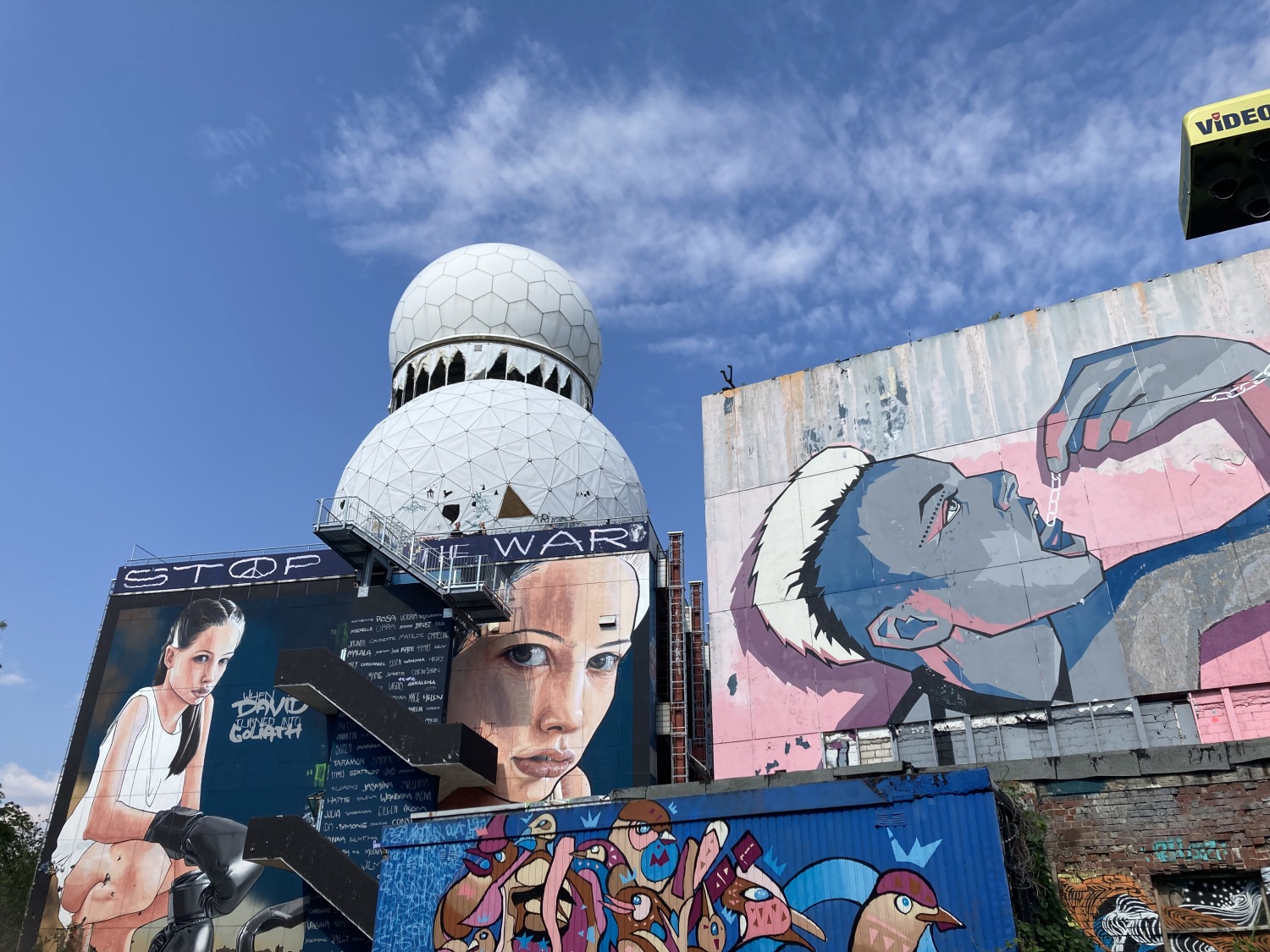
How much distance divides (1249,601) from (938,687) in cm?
610

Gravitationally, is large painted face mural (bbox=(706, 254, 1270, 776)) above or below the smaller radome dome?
below

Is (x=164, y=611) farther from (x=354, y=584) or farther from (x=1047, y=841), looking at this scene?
(x=1047, y=841)

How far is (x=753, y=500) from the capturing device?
84.3 feet

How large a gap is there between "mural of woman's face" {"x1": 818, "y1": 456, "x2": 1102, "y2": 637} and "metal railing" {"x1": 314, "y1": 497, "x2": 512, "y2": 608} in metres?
8.76

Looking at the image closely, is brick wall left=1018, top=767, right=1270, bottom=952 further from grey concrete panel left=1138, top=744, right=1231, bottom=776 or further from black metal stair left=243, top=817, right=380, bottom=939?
black metal stair left=243, top=817, right=380, bottom=939

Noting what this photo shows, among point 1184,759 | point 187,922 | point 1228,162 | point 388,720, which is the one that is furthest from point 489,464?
point 1228,162

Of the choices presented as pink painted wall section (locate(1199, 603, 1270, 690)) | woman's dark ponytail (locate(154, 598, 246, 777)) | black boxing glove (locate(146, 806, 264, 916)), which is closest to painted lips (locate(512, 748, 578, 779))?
black boxing glove (locate(146, 806, 264, 916))

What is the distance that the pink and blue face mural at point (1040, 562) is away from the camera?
796 inches

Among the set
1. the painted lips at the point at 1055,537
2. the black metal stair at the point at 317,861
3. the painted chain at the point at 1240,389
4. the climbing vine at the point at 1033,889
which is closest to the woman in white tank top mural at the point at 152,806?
the black metal stair at the point at 317,861

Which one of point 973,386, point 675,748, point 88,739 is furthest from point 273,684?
point 973,386

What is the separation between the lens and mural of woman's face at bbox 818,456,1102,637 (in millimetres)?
21500

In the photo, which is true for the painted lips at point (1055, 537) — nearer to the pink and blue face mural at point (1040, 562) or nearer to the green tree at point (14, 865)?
the pink and blue face mural at point (1040, 562)

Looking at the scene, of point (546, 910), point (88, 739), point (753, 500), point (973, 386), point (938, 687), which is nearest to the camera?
point (546, 910)

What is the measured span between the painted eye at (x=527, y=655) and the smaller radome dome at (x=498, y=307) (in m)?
16.1
